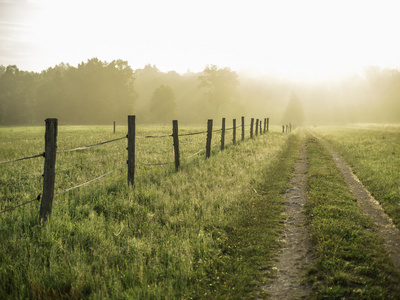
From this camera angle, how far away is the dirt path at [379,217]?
15.5 ft

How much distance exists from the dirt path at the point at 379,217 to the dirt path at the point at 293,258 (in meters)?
1.40

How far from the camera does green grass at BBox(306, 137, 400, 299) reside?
3.58 metres

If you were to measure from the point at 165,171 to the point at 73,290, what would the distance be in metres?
6.72

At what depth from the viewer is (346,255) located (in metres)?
4.42

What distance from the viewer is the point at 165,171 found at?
10.2m

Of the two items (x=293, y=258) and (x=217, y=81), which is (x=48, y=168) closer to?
(x=293, y=258)

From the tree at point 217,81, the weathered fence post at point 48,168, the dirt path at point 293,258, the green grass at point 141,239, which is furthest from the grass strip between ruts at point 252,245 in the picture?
the tree at point 217,81

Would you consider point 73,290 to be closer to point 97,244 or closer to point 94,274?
point 94,274

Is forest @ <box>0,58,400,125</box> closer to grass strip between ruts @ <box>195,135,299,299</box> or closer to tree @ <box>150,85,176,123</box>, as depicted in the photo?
tree @ <box>150,85,176,123</box>

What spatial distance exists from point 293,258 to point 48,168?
506cm

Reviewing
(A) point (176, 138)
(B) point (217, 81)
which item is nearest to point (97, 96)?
(B) point (217, 81)

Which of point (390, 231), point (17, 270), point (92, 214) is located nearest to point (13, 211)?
point (92, 214)

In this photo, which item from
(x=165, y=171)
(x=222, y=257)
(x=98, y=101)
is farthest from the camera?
(x=98, y=101)

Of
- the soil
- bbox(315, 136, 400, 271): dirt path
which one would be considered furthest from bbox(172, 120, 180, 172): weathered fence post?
bbox(315, 136, 400, 271): dirt path
